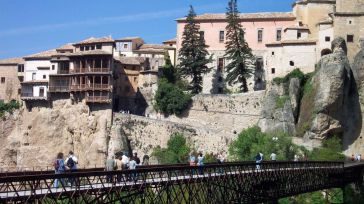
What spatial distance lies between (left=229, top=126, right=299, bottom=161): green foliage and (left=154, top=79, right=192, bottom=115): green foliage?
28.8 ft

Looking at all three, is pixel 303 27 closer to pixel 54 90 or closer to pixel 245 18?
pixel 245 18

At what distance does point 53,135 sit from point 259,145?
24202 mm

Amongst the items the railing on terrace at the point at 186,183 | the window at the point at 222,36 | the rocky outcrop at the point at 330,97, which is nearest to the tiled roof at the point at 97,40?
the window at the point at 222,36

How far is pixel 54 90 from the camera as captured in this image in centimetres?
6288

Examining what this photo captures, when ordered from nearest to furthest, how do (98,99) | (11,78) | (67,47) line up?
1. (98,99)
2. (67,47)
3. (11,78)

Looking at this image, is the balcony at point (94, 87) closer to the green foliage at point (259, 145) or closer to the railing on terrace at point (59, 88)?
the railing on terrace at point (59, 88)

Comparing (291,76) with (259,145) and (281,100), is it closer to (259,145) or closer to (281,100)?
(281,100)

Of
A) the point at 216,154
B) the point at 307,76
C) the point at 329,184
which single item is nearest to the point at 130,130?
the point at 216,154

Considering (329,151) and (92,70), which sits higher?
(92,70)

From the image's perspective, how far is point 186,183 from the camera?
66.5 feet

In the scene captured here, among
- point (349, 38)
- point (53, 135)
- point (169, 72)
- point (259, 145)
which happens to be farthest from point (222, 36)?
point (259, 145)

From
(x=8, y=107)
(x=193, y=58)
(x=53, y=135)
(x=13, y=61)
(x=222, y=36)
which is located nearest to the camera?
(x=53, y=135)

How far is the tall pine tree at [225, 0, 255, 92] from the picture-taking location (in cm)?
6281

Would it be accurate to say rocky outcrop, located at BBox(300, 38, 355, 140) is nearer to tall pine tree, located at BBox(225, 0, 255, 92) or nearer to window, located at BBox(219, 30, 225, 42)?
tall pine tree, located at BBox(225, 0, 255, 92)
